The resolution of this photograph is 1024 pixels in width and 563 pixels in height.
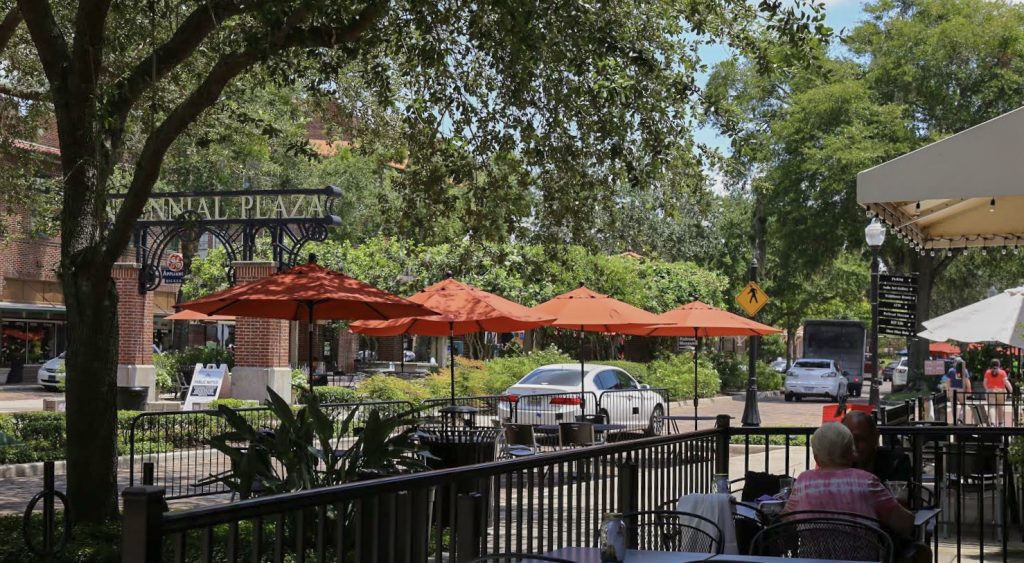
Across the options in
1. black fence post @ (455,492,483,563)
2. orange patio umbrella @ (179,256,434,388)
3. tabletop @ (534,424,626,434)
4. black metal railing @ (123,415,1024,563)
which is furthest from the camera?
tabletop @ (534,424,626,434)

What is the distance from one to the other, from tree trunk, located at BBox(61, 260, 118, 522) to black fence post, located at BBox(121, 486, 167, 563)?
7.73 meters

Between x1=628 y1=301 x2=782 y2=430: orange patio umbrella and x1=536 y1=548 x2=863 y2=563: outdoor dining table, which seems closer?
x1=536 y1=548 x2=863 y2=563: outdoor dining table

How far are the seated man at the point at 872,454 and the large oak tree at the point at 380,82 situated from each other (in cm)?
467

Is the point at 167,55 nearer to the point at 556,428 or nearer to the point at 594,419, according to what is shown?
the point at 556,428

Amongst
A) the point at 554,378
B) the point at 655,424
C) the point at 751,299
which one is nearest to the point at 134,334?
the point at 554,378

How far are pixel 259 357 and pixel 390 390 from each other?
3.26 m

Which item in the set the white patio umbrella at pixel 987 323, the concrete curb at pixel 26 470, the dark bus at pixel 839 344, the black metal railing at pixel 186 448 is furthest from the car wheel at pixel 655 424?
the dark bus at pixel 839 344

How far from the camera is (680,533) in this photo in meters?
6.67

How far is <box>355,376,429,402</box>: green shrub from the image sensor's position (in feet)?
90.2

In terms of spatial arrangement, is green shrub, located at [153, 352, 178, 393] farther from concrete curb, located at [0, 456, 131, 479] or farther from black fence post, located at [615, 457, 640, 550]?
black fence post, located at [615, 457, 640, 550]

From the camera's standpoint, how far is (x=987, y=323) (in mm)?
16703

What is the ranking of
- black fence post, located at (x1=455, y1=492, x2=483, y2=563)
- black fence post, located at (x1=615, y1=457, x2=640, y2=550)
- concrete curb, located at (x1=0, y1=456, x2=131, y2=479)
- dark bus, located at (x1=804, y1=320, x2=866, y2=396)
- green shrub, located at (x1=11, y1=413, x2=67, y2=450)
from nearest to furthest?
black fence post, located at (x1=455, y1=492, x2=483, y2=563) → black fence post, located at (x1=615, y1=457, x2=640, y2=550) → concrete curb, located at (x1=0, y1=456, x2=131, y2=479) → green shrub, located at (x1=11, y1=413, x2=67, y2=450) → dark bus, located at (x1=804, y1=320, x2=866, y2=396)

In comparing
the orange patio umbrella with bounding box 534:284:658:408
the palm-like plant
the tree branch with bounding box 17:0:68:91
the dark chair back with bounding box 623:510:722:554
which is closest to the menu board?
the orange patio umbrella with bounding box 534:284:658:408

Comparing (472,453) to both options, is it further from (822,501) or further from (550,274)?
(822,501)
